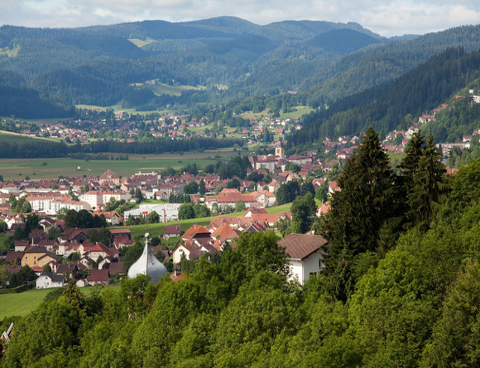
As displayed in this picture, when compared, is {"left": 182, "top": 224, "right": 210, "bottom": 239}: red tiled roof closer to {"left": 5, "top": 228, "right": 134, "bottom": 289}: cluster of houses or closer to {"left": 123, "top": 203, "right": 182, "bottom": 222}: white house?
{"left": 5, "top": 228, "right": 134, "bottom": 289}: cluster of houses

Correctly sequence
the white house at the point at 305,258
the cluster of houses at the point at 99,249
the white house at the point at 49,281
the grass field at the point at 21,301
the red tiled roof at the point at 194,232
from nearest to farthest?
the white house at the point at 305,258 → the grass field at the point at 21,301 → the white house at the point at 49,281 → the cluster of houses at the point at 99,249 → the red tiled roof at the point at 194,232

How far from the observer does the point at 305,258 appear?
3634 centimetres

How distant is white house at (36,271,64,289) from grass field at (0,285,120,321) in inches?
78.0

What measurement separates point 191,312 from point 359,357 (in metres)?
9.49

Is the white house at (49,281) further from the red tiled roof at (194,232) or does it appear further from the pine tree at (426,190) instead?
the pine tree at (426,190)

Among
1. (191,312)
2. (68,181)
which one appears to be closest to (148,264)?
(191,312)

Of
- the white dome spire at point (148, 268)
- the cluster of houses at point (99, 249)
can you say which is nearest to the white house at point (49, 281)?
the cluster of houses at point (99, 249)

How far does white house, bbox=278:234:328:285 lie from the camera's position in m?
36.3

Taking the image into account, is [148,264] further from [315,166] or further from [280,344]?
[315,166]

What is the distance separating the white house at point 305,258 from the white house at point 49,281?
153 ft

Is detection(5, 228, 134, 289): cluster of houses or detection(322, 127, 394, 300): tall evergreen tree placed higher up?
detection(322, 127, 394, 300): tall evergreen tree

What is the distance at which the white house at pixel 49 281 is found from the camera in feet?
262

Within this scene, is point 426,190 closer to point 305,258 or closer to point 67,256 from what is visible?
point 305,258

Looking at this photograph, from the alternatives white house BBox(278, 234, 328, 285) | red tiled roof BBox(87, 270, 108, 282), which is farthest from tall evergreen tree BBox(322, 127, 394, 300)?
red tiled roof BBox(87, 270, 108, 282)
